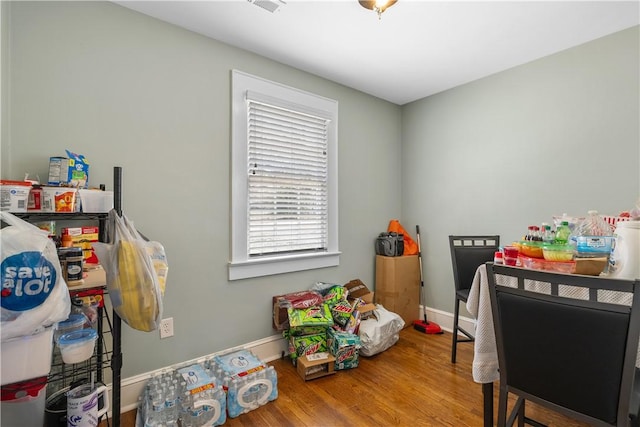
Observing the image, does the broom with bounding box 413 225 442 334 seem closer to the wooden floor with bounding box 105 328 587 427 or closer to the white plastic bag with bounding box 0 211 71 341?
the wooden floor with bounding box 105 328 587 427

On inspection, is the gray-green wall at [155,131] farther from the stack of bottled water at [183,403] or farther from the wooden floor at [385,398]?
the wooden floor at [385,398]

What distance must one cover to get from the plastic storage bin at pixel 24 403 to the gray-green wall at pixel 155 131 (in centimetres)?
50

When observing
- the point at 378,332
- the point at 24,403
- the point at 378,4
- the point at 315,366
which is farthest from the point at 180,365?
the point at 378,4

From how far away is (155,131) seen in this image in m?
1.99

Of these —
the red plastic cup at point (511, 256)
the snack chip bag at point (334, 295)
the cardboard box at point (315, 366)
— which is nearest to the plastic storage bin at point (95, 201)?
the cardboard box at point (315, 366)

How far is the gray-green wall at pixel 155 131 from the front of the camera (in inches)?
63.9

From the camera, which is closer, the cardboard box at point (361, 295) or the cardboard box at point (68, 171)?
the cardboard box at point (68, 171)

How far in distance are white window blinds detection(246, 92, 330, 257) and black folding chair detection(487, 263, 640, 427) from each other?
5.72 ft

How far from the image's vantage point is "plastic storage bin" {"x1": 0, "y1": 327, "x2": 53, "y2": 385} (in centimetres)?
94

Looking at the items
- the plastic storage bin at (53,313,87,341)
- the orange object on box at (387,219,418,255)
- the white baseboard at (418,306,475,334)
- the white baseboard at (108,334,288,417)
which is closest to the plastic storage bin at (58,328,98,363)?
the plastic storage bin at (53,313,87,341)

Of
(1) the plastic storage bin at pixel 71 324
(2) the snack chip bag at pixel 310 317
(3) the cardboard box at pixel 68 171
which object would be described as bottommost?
(2) the snack chip bag at pixel 310 317

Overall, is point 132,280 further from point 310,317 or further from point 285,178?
point 285,178

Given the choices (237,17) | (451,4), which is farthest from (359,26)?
(237,17)

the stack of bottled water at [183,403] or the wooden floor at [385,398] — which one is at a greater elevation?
the stack of bottled water at [183,403]
